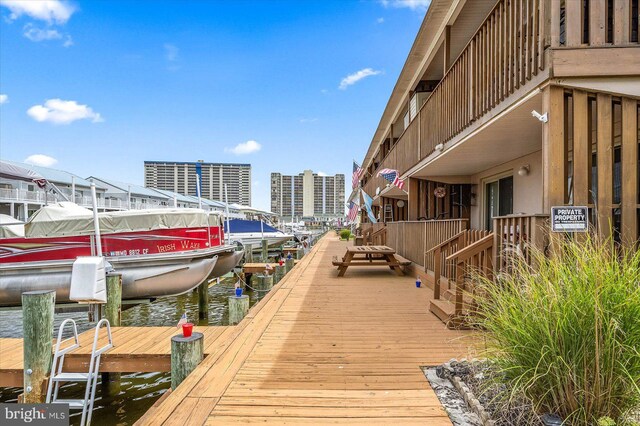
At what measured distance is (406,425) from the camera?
2410 millimetres

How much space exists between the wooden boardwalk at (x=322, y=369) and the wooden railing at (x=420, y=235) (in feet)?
4.92

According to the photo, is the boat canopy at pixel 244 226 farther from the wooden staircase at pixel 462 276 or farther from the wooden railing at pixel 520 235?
the wooden railing at pixel 520 235

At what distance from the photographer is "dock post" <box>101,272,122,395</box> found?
5941 mm

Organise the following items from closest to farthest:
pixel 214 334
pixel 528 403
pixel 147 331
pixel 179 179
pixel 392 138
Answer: pixel 528 403 < pixel 214 334 < pixel 147 331 < pixel 392 138 < pixel 179 179

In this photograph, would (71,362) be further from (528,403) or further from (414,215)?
(414,215)

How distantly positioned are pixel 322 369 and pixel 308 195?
10637 cm

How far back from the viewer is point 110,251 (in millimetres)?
9891

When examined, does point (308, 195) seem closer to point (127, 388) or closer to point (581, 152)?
point (127, 388)

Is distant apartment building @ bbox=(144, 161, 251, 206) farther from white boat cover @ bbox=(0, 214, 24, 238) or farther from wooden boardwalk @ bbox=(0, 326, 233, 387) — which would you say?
wooden boardwalk @ bbox=(0, 326, 233, 387)

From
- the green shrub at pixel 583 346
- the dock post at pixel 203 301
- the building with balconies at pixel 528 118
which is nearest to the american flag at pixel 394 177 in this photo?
the building with balconies at pixel 528 118

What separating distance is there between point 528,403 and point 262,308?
13.5ft

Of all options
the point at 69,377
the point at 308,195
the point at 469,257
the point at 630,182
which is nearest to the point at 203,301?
the point at 69,377

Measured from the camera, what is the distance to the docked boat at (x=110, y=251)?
903 centimetres

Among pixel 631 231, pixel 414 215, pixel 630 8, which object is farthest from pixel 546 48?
pixel 414 215
